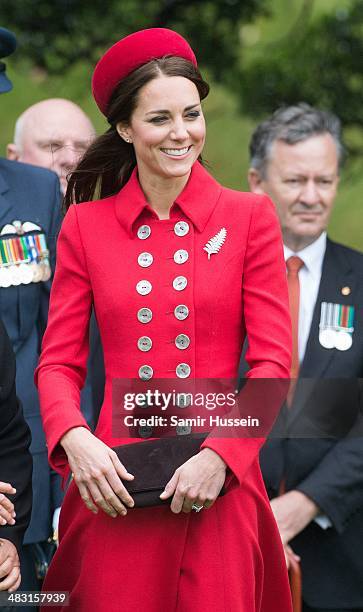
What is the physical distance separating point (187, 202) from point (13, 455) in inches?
29.4

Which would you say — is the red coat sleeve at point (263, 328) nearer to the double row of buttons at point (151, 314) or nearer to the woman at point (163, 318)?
the woman at point (163, 318)

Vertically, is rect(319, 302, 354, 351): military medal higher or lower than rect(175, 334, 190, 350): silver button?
lower

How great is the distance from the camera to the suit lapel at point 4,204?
3.83 m

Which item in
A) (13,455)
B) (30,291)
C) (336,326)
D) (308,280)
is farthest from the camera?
(308,280)

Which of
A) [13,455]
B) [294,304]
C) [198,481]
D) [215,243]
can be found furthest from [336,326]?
[198,481]

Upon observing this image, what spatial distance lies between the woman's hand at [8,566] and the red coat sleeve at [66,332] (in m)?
0.25

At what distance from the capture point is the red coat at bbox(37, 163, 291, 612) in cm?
287

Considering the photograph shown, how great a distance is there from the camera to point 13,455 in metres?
3.11

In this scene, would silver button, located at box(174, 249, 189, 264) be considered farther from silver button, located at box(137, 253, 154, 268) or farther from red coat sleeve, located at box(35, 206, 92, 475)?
red coat sleeve, located at box(35, 206, 92, 475)

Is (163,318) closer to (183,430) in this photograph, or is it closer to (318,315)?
(183,430)

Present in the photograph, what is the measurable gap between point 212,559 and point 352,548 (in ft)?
4.16

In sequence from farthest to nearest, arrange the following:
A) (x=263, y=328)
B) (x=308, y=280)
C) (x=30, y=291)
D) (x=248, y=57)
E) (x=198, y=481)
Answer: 1. (x=248, y=57)
2. (x=308, y=280)
3. (x=30, y=291)
4. (x=263, y=328)
5. (x=198, y=481)

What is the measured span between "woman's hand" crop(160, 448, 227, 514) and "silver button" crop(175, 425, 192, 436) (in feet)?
0.60

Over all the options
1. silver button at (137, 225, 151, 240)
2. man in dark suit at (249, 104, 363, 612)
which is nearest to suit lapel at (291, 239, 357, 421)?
man in dark suit at (249, 104, 363, 612)
